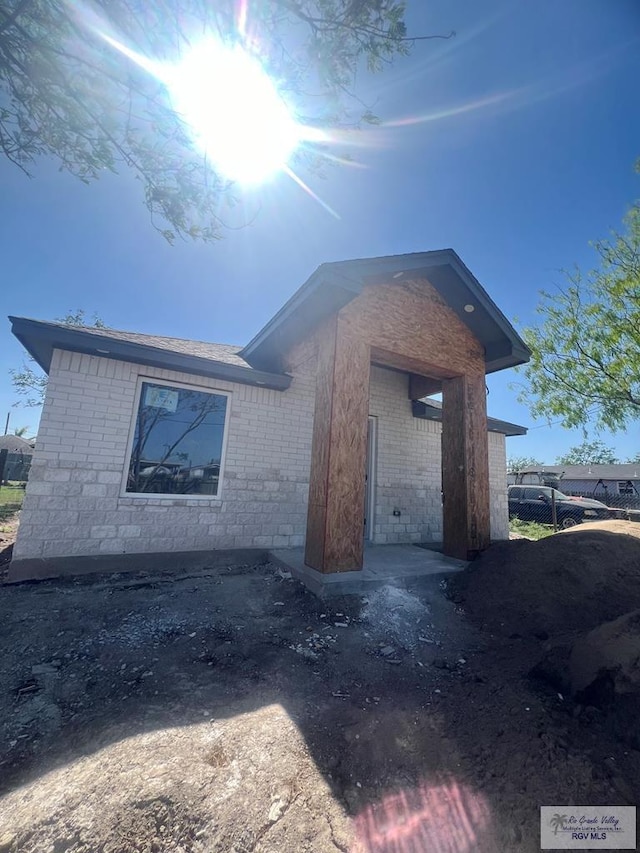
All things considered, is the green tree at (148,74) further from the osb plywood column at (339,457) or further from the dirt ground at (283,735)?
the dirt ground at (283,735)

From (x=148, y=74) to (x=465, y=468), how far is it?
20.6ft

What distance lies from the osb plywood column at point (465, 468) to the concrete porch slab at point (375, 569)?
1.23 ft

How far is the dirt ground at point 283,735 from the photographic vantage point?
5.24ft

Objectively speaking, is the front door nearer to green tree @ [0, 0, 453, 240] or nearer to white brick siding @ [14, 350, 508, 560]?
white brick siding @ [14, 350, 508, 560]

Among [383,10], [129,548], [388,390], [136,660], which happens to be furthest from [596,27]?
[129,548]

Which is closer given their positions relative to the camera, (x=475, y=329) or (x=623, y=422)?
(x=475, y=329)

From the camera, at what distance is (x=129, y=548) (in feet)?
16.3

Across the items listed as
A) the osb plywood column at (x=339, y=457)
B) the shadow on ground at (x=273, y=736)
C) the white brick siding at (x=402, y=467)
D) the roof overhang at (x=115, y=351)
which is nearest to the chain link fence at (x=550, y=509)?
the white brick siding at (x=402, y=467)

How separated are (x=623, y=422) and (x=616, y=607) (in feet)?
31.5

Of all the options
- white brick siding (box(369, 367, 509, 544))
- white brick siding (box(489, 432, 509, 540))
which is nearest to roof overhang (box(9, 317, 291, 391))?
white brick siding (box(369, 367, 509, 544))

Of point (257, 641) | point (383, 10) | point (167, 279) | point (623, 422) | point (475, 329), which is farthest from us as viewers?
point (623, 422)

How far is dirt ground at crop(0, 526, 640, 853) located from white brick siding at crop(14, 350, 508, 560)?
1296 millimetres

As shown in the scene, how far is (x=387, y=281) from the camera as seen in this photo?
16.7 feet

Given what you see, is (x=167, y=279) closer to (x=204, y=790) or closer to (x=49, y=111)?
(x=49, y=111)
